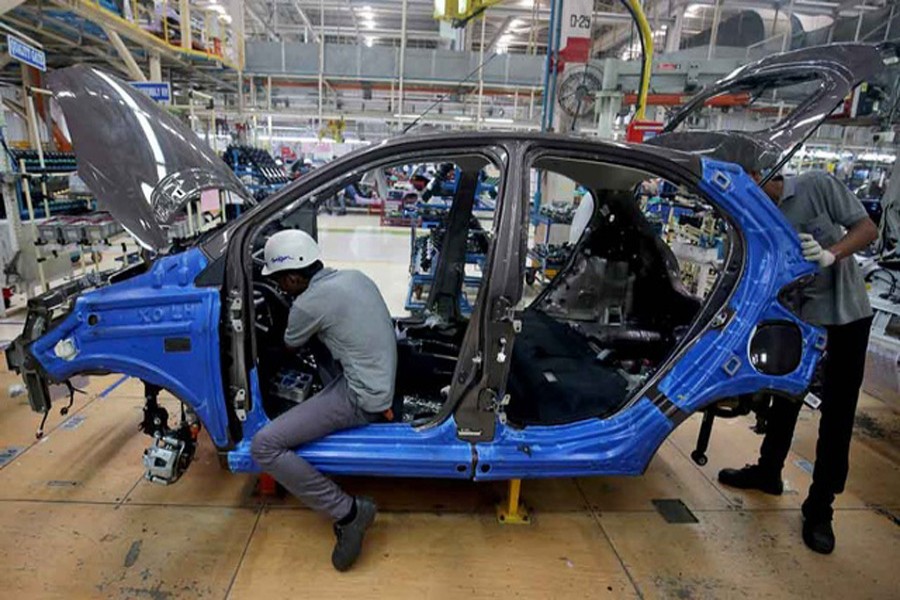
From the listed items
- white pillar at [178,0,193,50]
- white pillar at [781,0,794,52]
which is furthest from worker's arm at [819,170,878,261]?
white pillar at [781,0,794,52]

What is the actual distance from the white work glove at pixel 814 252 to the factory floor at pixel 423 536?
1.36m

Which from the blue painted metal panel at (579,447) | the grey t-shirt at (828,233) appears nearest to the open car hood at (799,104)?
the grey t-shirt at (828,233)

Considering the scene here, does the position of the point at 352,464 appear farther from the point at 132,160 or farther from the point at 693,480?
the point at 693,480

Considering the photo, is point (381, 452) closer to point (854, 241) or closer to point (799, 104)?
point (854, 241)

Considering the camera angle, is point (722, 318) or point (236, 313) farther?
point (722, 318)

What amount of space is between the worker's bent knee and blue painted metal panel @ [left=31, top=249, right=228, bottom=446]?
0.54 ft

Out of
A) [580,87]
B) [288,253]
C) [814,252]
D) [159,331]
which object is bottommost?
[159,331]

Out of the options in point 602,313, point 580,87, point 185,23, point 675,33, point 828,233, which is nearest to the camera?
point 828,233

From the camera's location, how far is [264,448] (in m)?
1.97

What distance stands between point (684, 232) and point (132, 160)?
18.8ft

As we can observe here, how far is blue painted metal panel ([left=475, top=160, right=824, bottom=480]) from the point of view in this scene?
2090 millimetres

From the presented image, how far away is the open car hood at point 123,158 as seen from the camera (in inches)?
82.4

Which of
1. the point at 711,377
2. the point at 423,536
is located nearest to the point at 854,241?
the point at 711,377

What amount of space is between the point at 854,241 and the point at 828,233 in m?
0.14
